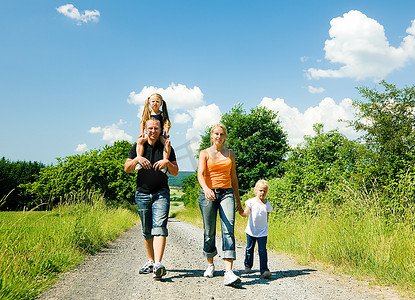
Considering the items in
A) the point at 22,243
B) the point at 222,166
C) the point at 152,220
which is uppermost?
the point at 222,166

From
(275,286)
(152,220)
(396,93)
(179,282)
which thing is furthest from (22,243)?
(396,93)

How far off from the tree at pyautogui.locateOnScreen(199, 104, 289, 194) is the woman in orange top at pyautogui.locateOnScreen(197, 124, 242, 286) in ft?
78.5

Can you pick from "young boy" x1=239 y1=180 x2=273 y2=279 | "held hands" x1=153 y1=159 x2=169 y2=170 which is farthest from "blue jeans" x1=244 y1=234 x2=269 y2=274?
"held hands" x1=153 y1=159 x2=169 y2=170

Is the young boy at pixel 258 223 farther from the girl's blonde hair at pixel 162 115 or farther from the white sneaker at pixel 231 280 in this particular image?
the girl's blonde hair at pixel 162 115

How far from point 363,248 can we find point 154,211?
3.52 meters

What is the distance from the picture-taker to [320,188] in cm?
1162

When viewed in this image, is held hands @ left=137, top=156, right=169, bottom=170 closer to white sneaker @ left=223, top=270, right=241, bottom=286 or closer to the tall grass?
white sneaker @ left=223, top=270, right=241, bottom=286

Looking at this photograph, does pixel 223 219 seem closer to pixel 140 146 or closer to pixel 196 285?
pixel 196 285

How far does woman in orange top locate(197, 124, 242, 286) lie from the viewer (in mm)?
4273

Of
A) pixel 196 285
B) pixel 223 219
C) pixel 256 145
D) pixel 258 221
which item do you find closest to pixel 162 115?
pixel 223 219

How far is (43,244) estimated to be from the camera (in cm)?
516

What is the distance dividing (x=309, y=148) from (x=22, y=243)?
1123 cm

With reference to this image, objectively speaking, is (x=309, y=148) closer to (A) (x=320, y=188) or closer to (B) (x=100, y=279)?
(A) (x=320, y=188)

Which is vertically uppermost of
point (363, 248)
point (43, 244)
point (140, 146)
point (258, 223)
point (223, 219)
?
point (140, 146)
